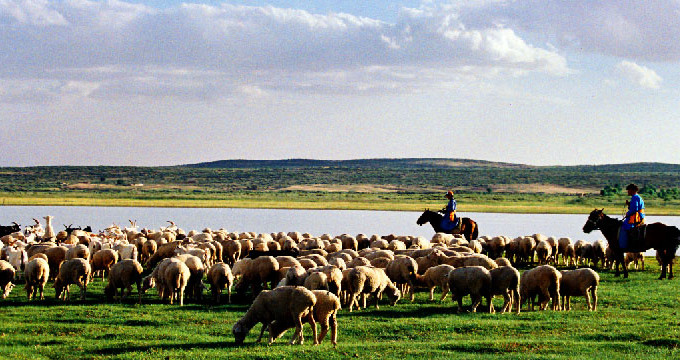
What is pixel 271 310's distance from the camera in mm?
14430

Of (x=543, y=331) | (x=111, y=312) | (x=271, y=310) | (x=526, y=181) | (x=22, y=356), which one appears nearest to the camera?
(x=22, y=356)

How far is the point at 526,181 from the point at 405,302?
6275 inches

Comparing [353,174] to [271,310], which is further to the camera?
[353,174]

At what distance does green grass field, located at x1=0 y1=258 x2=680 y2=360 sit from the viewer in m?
13.6

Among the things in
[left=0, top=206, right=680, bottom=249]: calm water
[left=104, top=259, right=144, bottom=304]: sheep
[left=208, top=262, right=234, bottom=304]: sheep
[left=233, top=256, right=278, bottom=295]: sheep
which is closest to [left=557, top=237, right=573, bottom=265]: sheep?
[left=233, top=256, right=278, bottom=295]: sheep

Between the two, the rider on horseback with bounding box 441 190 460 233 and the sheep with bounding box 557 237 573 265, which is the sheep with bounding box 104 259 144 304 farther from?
the sheep with bounding box 557 237 573 265

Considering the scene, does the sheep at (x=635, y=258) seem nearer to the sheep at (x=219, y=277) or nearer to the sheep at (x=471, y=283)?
the sheep at (x=471, y=283)

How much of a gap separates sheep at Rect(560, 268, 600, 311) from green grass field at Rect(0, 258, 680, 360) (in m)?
0.35

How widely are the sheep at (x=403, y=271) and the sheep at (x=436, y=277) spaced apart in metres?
0.29

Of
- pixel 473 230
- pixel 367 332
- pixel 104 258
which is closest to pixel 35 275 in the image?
pixel 104 258

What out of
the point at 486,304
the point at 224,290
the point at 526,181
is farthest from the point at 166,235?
the point at 526,181

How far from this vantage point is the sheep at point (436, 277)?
65.7 ft

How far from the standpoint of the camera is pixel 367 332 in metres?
15.7

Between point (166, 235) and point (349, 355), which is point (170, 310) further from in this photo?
point (166, 235)
